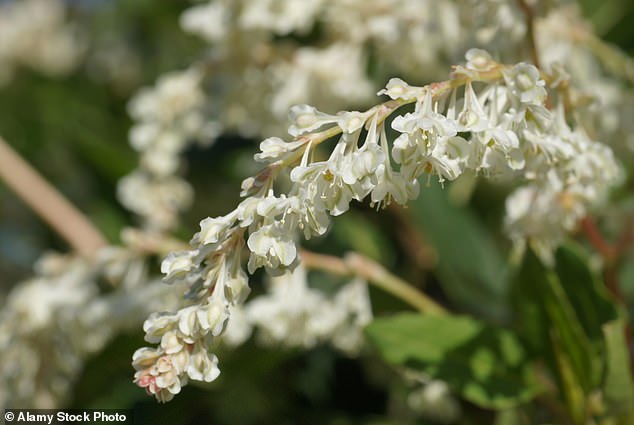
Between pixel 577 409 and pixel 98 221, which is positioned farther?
pixel 98 221

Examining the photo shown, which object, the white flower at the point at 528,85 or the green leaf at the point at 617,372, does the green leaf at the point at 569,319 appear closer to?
the green leaf at the point at 617,372

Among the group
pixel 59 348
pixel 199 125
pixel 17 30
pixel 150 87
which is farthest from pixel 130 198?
pixel 17 30

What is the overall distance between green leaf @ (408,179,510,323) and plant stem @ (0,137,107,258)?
0.49 meters

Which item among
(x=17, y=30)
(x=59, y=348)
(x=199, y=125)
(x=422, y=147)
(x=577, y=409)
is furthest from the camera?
(x=17, y=30)

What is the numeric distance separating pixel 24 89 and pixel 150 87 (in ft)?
1.54

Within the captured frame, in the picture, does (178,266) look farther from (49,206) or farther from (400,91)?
(49,206)

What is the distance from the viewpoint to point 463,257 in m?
1.10

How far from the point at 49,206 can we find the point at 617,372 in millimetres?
895

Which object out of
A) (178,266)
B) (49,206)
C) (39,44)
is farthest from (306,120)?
(39,44)

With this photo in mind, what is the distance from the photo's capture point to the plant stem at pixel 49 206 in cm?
123

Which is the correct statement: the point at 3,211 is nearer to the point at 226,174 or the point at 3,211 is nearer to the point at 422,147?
the point at 226,174

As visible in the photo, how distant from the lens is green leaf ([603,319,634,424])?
73 centimetres

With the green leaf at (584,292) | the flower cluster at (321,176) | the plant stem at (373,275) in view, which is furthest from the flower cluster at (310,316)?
the flower cluster at (321,176)

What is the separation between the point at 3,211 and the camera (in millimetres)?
1779
